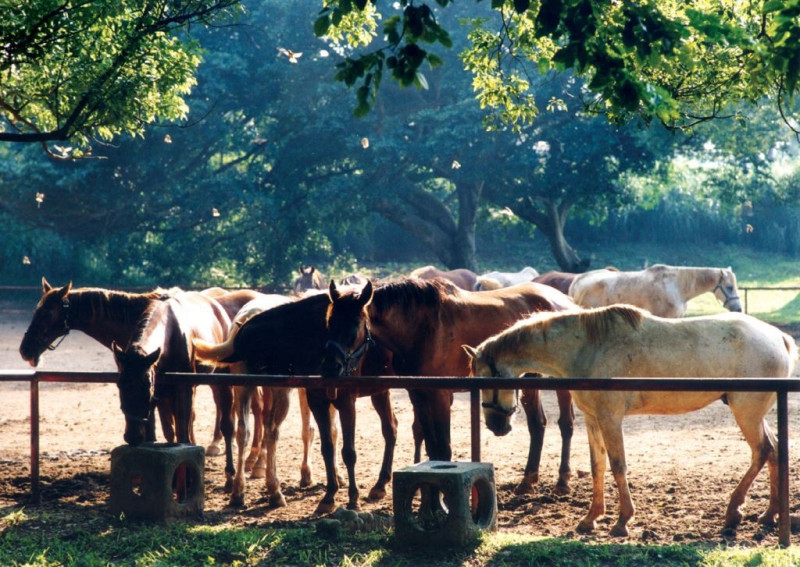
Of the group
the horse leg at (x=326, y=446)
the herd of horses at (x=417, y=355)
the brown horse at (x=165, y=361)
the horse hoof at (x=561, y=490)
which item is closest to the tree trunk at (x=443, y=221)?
the brown horse at (x=165, y=361)

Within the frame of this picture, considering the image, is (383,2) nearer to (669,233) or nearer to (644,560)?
(669,233)

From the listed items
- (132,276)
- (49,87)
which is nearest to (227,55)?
(132,276)

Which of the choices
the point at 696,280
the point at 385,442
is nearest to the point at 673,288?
the point at 696,280

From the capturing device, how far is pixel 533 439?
762 centimetres

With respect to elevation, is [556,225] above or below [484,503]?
above

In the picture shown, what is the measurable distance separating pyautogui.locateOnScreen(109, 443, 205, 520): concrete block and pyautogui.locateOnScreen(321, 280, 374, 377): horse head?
1.13 m

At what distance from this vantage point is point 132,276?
2517 centimetres

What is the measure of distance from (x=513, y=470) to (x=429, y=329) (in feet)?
5.71

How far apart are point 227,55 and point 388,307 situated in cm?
2042

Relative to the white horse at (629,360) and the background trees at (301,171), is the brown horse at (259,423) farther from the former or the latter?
the background trees at (301,171)

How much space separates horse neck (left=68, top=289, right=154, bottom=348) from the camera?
7.75m

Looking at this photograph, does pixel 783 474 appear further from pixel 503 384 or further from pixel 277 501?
pixel 277 501

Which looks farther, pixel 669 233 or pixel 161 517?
pixel 669 233

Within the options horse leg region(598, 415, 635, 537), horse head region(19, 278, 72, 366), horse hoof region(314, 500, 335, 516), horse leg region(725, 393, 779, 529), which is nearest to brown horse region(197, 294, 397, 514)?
horse hoof region(314, 500, 335, 516)
